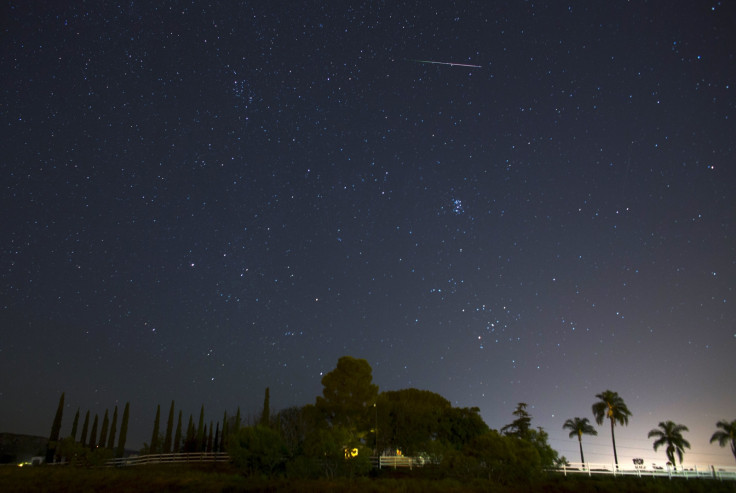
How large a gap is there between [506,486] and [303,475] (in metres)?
9.78

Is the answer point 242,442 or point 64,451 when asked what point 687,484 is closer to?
point 242,442

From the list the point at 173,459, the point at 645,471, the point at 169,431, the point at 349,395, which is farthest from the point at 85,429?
the point at 645,471

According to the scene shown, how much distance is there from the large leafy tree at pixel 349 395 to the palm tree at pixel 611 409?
28.3 m

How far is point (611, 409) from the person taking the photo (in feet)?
180

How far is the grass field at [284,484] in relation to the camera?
21.4 m

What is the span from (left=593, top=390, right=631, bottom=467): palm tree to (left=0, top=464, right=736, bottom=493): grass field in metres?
29.1

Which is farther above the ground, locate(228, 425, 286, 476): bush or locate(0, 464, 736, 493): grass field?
locate(228, 425, 286, 476): bush

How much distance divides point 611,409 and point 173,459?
45.2 meters

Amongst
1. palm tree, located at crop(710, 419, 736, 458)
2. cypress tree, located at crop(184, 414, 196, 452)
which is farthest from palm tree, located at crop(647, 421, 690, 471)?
cypress tree, located at crop(184, 414, 196, 452)

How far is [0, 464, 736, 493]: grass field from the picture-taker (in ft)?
70.2

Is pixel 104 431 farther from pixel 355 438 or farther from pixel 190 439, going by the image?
pixel 355 438

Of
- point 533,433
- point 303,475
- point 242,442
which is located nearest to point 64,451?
point 242,442

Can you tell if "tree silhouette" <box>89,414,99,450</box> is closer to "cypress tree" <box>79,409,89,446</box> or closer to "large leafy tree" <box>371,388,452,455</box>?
"cypress tree" <box>79,409,89,446</box>

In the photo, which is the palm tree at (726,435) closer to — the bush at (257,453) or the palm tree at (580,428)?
the palm tree at (580,428)
